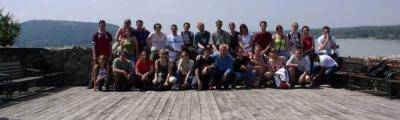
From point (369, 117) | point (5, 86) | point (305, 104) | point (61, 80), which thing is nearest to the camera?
point (369, 117)

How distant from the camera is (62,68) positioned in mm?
12672

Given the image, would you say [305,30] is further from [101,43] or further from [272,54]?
[101,43]

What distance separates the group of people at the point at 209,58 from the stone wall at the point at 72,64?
106cm

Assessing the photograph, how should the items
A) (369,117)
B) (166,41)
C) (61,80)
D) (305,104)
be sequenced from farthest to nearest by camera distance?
1. (61,80)
2. (166,41)
3. (305,104)
4. (369,117)

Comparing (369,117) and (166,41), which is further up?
(166,41)

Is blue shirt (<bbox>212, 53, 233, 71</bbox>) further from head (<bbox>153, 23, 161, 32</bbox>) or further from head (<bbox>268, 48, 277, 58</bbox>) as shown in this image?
head (<bbox>153, 23, 161, 32</bbox>)

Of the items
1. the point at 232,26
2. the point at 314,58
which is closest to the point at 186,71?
the point at 232,26

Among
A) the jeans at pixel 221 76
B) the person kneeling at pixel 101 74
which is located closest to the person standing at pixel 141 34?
the person kneeling at pixel 101 74

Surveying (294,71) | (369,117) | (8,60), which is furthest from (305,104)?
(8,60)

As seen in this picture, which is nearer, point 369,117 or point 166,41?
point 369,117

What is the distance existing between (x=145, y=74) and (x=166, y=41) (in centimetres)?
104

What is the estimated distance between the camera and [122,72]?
432 inches

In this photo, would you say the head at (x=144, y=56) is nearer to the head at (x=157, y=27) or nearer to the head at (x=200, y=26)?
the head at (x=157, y=27)

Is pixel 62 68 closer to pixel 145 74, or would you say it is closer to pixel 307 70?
pixel 145 74
